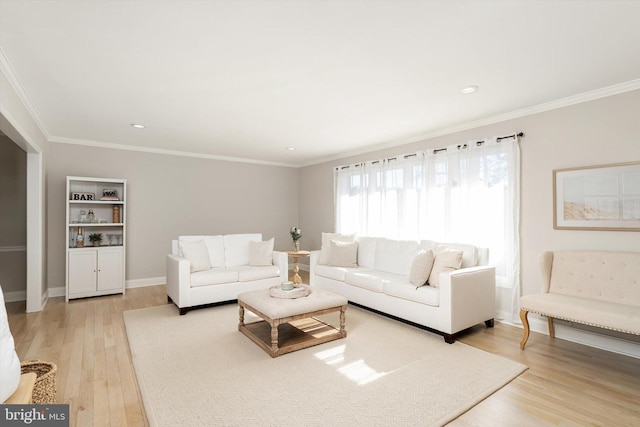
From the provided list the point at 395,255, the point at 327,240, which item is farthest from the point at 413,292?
the point at 327,240

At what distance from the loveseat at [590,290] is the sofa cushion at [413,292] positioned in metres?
0.82

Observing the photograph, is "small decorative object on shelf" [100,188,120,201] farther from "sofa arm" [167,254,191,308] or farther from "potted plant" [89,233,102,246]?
A: "sofa arm" [167,254,191,308]

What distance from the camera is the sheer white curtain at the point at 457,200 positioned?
12.9 ft

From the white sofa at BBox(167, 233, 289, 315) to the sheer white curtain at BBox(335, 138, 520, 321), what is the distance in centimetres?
192

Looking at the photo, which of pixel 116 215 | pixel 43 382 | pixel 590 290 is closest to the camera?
pixel 43 382

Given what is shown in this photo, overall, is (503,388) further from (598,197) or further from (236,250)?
(236,250)

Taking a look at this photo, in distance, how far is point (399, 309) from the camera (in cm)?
384

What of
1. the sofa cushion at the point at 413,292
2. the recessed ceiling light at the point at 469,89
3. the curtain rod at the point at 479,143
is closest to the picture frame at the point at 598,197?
the curtain rod at the point at 479,143

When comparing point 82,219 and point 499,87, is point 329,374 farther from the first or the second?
point 82,219

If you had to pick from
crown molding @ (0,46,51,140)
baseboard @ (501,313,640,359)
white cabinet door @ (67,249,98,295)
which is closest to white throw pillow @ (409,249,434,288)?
baseboard @ (501,313,640,359)

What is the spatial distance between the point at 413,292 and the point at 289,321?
1.47 metres

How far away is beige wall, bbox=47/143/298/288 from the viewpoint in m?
5.22

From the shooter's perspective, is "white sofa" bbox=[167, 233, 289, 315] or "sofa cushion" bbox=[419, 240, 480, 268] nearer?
"sofa cushion" bbox=[419, 240, 480, 268]

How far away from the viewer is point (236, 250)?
519 cm
